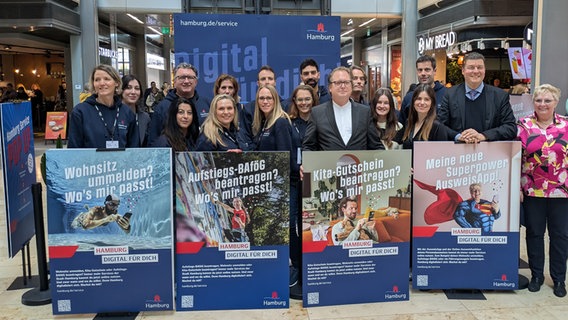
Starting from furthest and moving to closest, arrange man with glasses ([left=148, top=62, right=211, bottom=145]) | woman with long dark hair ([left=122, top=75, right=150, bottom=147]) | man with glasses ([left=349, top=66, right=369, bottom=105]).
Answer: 1. woman with long dark hair ([left=122, top=75, right=150, bottom=147])
2. man with glasses ([left=349, top=66, right=369, bottom=105])
3. man with glasses ([left=148, top=62, right=211, bottom=145])

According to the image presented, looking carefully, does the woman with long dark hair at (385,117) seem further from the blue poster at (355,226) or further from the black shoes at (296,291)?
the black shoes at (296,291)

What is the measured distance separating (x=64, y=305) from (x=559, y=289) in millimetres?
3489

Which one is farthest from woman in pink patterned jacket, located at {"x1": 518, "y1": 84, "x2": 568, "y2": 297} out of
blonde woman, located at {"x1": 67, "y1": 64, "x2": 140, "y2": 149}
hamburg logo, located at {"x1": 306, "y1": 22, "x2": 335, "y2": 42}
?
blonde woman, located at {"x1": 67, "y1": 64, "x2": 140, "y2": 149}

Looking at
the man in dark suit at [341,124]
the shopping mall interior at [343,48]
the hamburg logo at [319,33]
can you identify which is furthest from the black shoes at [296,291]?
the hamburg logo at [319,33]

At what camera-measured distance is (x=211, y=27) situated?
546 centimetres

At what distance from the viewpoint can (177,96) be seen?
4.32 m

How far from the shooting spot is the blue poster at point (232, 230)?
10.3ft

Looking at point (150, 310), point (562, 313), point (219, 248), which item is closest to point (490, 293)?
point (562, 313)

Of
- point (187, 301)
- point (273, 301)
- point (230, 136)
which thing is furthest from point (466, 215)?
point (187, 301)

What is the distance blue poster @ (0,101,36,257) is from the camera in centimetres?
334

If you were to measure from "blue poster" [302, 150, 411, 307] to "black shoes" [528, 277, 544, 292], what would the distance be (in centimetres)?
105

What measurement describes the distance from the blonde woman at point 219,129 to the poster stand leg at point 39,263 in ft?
4.05

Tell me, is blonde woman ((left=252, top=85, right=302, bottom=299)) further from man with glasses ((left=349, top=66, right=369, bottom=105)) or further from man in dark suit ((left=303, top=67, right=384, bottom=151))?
man with glasses ((left=349, top=66, right=369, bottom=105))

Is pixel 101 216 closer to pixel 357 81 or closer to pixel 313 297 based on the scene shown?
pixel 313 297
